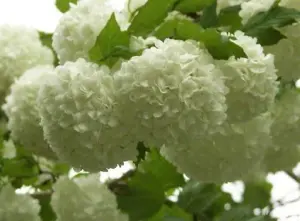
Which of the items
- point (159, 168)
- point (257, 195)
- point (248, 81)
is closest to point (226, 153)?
point (248, 81)

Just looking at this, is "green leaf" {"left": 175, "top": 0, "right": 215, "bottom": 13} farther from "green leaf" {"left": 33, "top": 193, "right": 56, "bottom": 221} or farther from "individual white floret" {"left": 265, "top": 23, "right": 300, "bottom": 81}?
"green leaf" {"left": 33, "top": 193, "right": 56, "bottom": 221}

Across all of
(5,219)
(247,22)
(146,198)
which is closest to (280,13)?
(247,22)

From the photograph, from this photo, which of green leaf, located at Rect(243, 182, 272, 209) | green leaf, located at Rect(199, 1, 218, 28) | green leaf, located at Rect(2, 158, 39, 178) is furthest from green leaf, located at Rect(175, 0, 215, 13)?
green leaf, located at Rect(243, 182, 272, 209)

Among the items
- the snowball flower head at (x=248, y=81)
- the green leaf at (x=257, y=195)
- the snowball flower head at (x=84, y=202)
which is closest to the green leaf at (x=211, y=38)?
the snowball flower head at (x=248, y=81)

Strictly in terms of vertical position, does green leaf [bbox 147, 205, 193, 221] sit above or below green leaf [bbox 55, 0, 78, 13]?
below

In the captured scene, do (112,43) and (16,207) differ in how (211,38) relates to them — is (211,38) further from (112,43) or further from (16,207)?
(16,207)

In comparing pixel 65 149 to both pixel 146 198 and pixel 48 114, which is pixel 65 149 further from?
pixel 146 198
